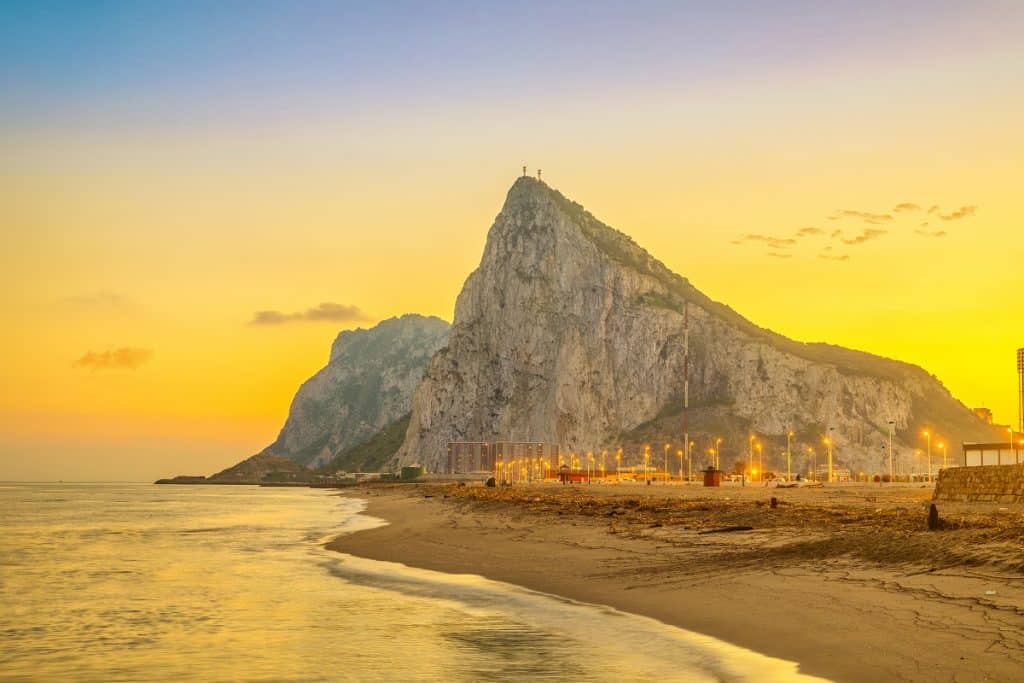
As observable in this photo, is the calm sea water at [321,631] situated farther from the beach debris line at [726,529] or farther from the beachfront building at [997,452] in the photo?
the beachfront building at [997,452]

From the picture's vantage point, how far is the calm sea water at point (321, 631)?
16594 millimetres

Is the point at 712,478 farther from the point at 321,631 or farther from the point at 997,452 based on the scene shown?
the point at 321,631

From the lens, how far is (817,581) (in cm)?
2083

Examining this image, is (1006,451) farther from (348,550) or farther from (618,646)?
(618,646)

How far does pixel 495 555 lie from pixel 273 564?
958cm

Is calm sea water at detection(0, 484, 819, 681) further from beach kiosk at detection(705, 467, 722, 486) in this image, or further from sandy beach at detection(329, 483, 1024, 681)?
beach kiosk at detection(705, 467, 722, 486)

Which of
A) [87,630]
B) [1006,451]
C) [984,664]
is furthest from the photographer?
[1006,451]

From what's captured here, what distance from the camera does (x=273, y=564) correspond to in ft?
128

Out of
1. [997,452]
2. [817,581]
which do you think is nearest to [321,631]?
[817,581]

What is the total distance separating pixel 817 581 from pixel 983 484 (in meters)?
34.3

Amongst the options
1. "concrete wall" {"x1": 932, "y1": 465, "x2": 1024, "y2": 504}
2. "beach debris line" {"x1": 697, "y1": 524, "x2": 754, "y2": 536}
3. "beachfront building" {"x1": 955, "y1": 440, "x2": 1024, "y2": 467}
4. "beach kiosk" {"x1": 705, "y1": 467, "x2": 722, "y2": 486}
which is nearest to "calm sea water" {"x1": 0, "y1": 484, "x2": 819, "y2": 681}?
"beach debris line" {"x1": 697, "y1": 524, "x2": 754, "y2": 536}

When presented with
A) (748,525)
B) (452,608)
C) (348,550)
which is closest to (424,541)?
(348,550)

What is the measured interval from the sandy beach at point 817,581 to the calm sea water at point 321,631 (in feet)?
3.16

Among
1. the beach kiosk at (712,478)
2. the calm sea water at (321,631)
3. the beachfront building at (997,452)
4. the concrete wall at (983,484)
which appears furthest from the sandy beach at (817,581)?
the beach kiosk at (712,478)
